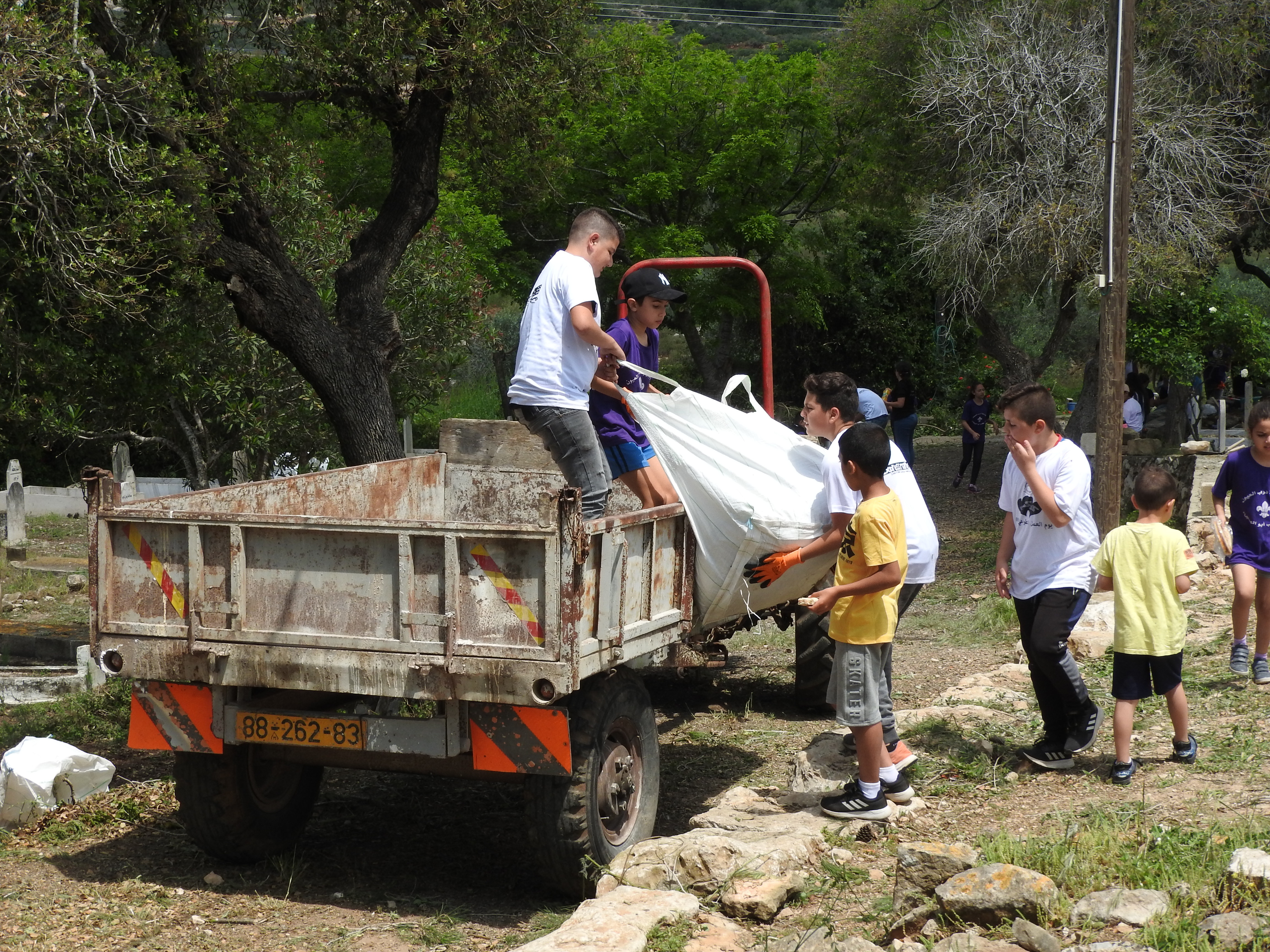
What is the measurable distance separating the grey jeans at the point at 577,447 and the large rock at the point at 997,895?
7.49 ft

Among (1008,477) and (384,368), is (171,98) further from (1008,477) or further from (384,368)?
(1008,477)

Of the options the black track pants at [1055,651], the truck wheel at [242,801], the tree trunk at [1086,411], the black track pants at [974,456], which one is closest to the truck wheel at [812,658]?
the black track pants at [1055,651]

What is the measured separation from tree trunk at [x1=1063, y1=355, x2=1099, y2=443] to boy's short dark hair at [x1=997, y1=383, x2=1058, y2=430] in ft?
38.9

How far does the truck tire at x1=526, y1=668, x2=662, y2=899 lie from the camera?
4.68 meters

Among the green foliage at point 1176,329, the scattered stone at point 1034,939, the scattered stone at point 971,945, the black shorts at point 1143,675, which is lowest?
Result: the scattered stone at point 971,945

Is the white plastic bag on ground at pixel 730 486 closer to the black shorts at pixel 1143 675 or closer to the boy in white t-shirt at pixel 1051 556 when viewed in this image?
the boy in white t-shirt at pixel 1051 556

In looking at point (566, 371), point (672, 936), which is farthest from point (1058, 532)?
point (672, 936)

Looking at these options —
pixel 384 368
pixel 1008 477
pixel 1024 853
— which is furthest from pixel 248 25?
pixel 1024 853

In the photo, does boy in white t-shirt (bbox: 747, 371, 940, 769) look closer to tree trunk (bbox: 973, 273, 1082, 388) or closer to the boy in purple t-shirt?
the boy in purple t-shirt

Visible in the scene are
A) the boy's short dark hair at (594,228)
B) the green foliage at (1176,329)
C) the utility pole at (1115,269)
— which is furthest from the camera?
the green foliage at (1176,329)

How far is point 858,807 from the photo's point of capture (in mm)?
4922

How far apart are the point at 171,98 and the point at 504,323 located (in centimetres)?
2766

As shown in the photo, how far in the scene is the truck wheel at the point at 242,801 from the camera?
516 cm

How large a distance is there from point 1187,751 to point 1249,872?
5.54ft
